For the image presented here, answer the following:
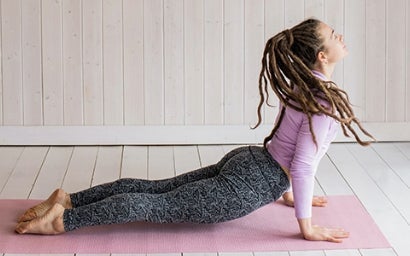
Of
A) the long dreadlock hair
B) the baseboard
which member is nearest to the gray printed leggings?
the long dreadlock hair

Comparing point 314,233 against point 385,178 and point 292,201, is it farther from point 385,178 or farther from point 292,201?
point 385,178

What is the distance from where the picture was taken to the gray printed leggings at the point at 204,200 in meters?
3.19

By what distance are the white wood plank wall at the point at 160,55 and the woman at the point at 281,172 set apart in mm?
1181

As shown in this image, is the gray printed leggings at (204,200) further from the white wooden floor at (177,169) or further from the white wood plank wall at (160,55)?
the white wood plank wall at (160,55)

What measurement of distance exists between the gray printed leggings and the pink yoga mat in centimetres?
6

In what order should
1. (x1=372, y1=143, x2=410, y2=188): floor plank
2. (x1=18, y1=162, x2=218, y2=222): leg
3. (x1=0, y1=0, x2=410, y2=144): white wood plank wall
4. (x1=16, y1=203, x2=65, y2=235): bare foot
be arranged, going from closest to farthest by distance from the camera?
1. (x1=16, y1=203, x2=65, y2=235): bare foot
2. (x1=18, y1=162, x2=218, y2=222): leg
3. (x1=372, y1=143, x2=410, y2=188): floor plank
4. (x1=0, y1=0, x2=410, y2=144): white wood plank wall

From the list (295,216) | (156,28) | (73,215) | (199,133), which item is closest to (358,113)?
(199,133)

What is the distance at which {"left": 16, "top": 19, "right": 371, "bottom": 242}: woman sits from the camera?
3.17m

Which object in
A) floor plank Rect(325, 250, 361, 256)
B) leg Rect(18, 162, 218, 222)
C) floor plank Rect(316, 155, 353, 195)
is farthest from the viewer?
floor plank Rect(316, 155, 353, 195)

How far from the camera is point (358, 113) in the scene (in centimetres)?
455

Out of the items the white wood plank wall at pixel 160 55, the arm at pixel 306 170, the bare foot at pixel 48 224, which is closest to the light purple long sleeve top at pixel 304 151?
the arm at pixel 306 170

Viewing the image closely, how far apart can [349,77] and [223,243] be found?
1606 mm

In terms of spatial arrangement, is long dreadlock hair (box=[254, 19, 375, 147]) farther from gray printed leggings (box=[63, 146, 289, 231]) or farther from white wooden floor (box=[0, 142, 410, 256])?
white wooden floor (box=[0, 142, 410, 256])

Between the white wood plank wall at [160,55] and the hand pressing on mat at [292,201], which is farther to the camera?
the white wood plank wall at [160,55]
